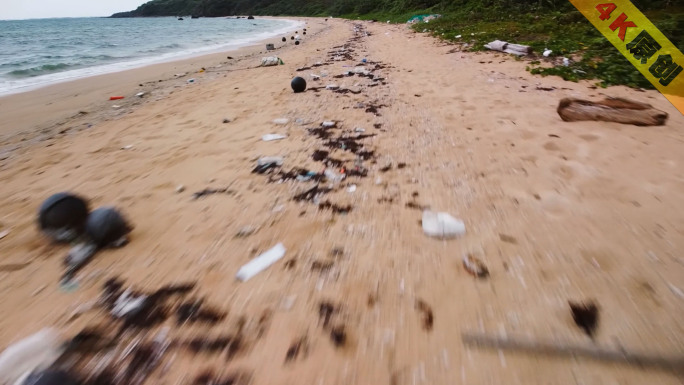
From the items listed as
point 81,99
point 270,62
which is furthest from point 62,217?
point 270,62

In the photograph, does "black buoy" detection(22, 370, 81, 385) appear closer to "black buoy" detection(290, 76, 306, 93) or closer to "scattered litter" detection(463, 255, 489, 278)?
"scattered litter" detection(463, 255, 489, 278)

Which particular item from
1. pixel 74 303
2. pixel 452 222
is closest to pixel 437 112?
pixel 452 222

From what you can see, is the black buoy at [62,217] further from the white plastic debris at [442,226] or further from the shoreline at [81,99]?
the shoreline at [81,99]

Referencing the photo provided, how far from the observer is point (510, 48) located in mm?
6125

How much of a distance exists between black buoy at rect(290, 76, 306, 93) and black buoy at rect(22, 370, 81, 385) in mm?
4480

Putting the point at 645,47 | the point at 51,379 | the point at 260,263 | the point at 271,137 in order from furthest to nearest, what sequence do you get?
the point at 645,47 → the point at 271,137 → the point at 260,263 → the point at 51,379

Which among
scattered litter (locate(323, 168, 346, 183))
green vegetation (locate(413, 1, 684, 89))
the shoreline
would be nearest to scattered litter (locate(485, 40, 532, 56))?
green vegetation (locate(413, 1, 684, 89))

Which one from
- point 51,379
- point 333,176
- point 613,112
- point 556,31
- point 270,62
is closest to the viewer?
point 51,379

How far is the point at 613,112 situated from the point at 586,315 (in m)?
2.64

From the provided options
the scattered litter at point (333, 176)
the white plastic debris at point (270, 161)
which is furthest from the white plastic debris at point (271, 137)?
the scattered litter at point (333, 176)

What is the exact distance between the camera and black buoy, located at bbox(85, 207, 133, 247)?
166cm

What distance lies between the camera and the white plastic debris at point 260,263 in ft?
4.81

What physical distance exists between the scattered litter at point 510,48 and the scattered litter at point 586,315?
6.23 metres

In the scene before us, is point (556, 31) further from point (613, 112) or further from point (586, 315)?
point (586, 315)
